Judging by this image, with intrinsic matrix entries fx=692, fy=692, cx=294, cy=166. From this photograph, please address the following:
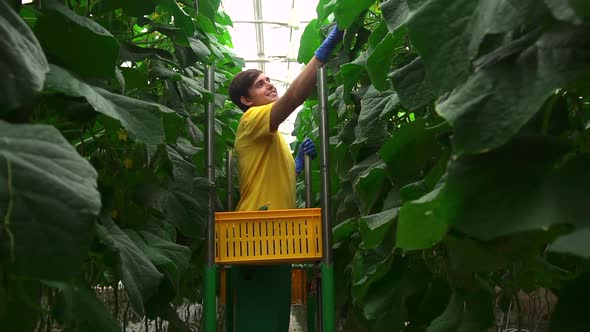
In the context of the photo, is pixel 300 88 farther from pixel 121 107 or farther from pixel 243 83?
pixel 121 107

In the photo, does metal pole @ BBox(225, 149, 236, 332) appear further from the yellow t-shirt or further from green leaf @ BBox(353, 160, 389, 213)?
green leaf @ BBox(353, 160, 389, 213)

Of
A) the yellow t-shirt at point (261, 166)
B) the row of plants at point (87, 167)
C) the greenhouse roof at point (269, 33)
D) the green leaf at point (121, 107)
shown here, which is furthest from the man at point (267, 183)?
the greenhouse roof at point (269, 33)

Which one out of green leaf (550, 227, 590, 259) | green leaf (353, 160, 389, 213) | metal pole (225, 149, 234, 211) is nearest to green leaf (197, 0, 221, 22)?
metal pole (225, 149, 234, 211)

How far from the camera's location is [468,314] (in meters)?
1.01

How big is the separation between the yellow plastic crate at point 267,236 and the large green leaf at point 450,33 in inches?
45.4

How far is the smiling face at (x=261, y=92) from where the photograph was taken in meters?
2.41

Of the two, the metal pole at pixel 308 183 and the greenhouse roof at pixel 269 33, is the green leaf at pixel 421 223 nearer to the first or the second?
the metal pole at pixel 308 183

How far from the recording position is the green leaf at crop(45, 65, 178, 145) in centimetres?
88

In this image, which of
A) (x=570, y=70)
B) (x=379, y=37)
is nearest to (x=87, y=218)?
(x=570, y=70)

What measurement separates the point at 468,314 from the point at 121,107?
0.58m

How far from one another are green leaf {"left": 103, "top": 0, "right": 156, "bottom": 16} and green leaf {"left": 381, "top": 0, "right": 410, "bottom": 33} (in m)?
0.52

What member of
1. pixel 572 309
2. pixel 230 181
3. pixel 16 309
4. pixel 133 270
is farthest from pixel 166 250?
pixel 572 309

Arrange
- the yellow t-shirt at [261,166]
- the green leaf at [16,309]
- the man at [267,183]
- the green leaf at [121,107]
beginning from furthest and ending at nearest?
the yellow t-shirt at [261,166] < the man at [267,183] < the green leaf at [121,107] < the green leaf at [16,309]

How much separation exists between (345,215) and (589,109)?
52.4 inches
